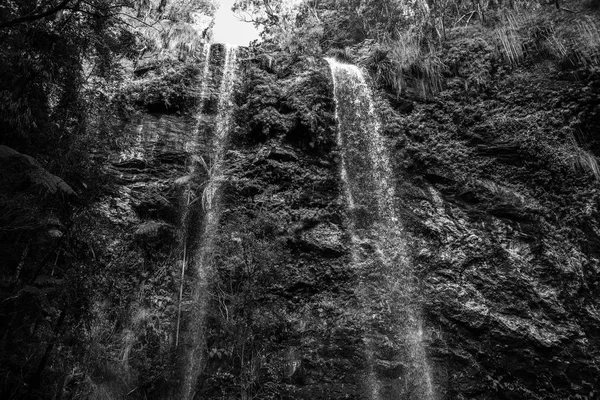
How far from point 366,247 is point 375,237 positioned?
249mm

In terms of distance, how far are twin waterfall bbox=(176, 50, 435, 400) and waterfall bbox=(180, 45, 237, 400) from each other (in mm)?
13

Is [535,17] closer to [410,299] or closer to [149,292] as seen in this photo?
[410,299]

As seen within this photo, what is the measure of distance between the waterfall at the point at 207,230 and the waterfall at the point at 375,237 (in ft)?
7.63

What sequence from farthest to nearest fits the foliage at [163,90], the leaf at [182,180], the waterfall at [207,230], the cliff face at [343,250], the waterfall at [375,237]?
the foliage at [163,90], the leaf at [182,180], the waterfall at [207,230], the waterfall at [375,237], the cliff face at [343,250]

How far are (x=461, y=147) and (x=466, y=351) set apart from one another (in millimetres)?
3586

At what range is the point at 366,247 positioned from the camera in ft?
22.0

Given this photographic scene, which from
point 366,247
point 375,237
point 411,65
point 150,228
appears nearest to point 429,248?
point 375,237

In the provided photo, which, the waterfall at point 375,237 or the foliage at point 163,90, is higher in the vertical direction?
the foliage at point 163,90

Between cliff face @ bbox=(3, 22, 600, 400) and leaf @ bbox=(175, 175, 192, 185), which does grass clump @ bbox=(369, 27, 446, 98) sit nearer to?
cliff face @ bbox=(3, 22, 600, 400)

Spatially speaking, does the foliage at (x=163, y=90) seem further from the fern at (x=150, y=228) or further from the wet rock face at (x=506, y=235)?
the wet rock face at (x=506, y=235)

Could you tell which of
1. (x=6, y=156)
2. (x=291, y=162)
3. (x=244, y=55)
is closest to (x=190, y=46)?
(x=244, y=55)

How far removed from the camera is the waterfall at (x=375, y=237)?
5480mm

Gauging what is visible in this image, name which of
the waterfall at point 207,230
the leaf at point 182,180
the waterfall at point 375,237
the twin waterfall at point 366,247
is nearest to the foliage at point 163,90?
the twin waterfall at point 366,247

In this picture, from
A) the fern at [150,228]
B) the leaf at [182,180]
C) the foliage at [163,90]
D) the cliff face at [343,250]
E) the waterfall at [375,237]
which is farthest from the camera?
the foliage at [163,90]
